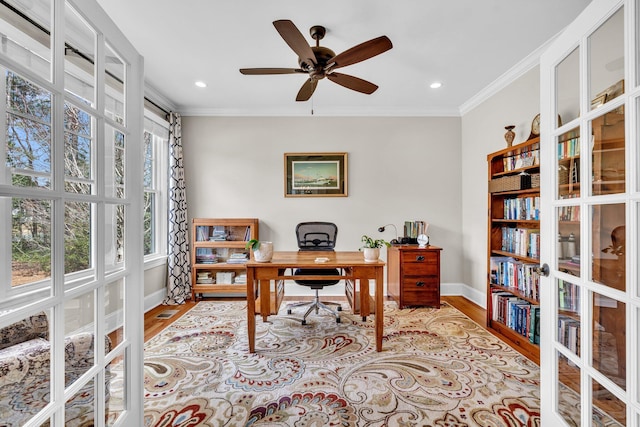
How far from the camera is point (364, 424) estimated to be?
156 cm

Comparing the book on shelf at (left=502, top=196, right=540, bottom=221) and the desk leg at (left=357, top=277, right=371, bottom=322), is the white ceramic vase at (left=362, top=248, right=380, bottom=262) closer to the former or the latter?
the desk leg at (left=357, top=277, right=371, bottom=322)

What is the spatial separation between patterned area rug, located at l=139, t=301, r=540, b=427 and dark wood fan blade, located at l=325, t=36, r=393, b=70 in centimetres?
228

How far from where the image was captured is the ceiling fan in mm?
1725

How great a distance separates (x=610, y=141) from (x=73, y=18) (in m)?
2.02

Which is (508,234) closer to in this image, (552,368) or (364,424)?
(552,368)

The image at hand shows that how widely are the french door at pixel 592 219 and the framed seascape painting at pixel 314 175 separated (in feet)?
8.87

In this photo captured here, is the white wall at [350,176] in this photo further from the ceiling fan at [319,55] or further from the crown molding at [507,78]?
the ceiling fan at [319,55]

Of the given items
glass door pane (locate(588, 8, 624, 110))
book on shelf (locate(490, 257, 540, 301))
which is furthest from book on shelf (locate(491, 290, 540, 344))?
glass door pane (locate(588, 8, 624, 110))

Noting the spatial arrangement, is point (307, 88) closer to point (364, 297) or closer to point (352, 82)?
point (352, 82)

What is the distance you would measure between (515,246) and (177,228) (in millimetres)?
3936

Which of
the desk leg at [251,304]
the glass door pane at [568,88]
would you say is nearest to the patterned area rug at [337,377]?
the desk leg at [251,304]

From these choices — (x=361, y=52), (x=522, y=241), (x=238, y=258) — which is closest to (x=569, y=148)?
(x=361, y=52)

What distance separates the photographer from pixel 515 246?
8.71 ft

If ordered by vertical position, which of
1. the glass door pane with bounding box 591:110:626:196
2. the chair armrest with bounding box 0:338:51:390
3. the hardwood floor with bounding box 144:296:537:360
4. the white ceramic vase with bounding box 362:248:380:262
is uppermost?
the glass door pane with bounding box 591:110:626:196
